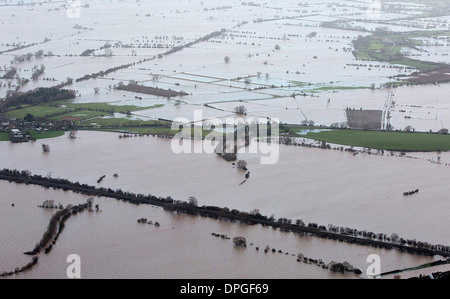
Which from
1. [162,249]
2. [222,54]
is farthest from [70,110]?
[222,54]

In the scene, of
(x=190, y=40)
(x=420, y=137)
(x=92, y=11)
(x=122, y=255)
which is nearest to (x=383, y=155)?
(x=420, y=137)

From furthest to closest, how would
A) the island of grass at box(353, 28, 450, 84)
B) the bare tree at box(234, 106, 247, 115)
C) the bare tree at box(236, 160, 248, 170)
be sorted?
the island of grass at box(353, 28, 450, 84), the bare tree at box(234, 106, 247, 115), the bare tree at box(236, 160, 248, 170)

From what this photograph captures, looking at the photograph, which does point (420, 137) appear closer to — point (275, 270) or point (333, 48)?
point (275, 270)

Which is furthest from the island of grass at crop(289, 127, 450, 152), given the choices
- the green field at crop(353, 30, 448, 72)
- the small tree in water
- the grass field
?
the green field at crop(353, 30, 448, 72)

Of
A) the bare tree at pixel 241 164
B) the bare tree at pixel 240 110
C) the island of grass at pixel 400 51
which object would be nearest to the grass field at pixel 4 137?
the bare tree at pixel 241 164

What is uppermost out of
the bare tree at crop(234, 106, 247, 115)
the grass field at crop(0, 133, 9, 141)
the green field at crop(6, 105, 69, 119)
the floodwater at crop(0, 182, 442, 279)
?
the bare tree at crop(234, 106, 247, 115)

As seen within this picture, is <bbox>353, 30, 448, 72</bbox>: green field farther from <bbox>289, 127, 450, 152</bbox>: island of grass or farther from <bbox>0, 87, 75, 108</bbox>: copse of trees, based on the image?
<bbox>0, 87, 75, 108</bbox>: copse of trees
